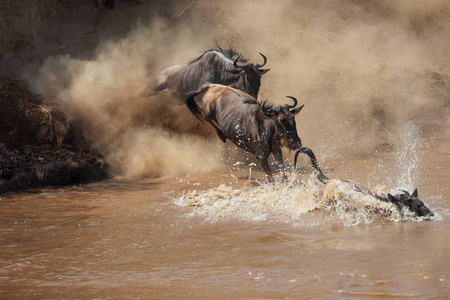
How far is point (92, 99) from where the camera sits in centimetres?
1058

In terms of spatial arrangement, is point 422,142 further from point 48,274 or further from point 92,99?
point 48,274

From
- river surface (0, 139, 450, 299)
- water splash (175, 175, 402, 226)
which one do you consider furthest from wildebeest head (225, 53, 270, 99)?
water splash (175, 175, 402, 226)

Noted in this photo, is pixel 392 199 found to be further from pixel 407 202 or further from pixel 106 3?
pixel 106 3

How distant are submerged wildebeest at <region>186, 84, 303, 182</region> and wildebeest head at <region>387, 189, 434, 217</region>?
82.0 inches

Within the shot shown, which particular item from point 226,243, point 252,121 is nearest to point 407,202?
point 226,243

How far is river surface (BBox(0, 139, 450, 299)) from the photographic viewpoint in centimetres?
408

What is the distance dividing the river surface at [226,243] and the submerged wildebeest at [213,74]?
6.59 ft

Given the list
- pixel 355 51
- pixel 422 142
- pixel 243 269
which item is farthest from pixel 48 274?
pixel 355 51

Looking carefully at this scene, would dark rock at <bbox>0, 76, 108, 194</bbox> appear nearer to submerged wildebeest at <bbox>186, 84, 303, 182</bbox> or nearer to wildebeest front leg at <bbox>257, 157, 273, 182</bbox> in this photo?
submerged wildebeest at <bbox>186, 84, 303, 182</bbox>

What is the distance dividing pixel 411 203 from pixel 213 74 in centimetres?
512

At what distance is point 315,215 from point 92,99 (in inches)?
227

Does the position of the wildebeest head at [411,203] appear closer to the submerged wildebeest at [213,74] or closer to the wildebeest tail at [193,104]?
the submerged wildebeest at [213,74]

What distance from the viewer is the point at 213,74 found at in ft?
33.2

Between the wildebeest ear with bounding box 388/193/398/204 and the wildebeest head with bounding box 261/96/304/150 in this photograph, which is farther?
the wildebeest head with bounding box 261/96/304/150
